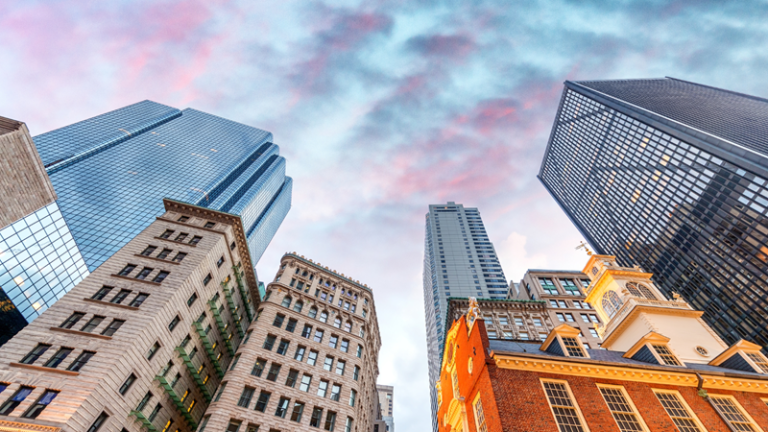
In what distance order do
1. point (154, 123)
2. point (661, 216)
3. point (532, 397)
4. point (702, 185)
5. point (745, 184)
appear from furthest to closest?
1. point (154, 123)
2. point (661, 216)
3. point (702, 185)
4. point (745, 184)
5. point (532, 397)

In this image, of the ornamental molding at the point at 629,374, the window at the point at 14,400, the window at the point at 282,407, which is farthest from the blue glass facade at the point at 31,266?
the ornamental molding at the point at 629,374

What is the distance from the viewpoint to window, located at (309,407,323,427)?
3912cm

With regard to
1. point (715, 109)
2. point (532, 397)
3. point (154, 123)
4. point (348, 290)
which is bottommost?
point (532, 397)

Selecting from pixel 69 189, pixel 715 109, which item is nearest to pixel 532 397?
pixel 69 189

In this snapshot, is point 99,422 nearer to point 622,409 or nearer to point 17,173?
point 17,173

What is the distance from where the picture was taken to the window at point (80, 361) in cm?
2932

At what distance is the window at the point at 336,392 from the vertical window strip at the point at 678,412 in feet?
109

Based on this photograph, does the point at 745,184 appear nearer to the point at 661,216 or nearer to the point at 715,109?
the point at 661,216

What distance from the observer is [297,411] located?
3931 cm

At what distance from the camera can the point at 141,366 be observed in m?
33.2

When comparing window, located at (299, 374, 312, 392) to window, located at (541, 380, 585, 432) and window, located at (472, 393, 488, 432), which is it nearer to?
window, located at (472, 393, 488, 432)

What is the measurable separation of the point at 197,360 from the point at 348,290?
25.8m

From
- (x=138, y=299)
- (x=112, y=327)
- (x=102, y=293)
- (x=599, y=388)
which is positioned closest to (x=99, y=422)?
(x=112, y=327)

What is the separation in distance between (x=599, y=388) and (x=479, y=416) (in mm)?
7778
